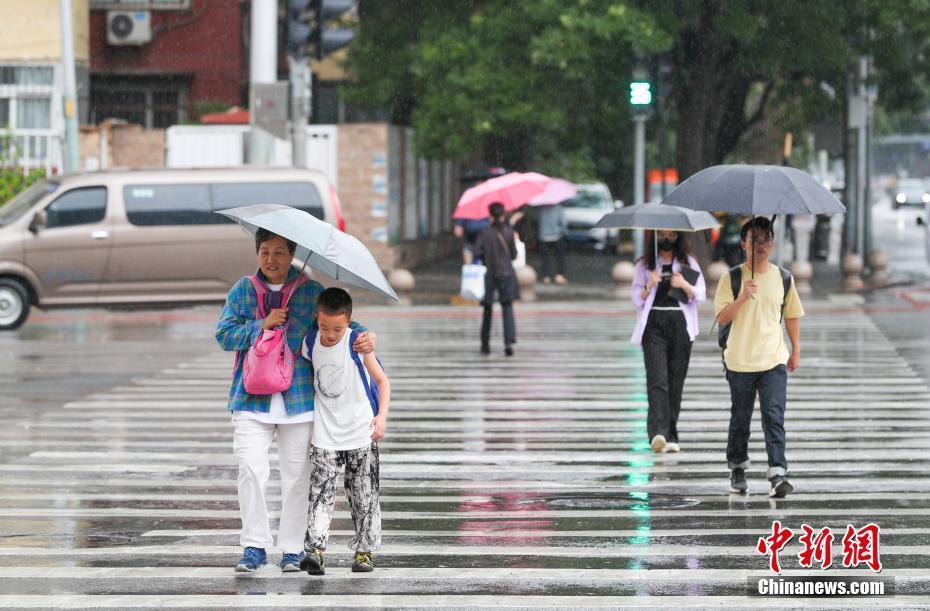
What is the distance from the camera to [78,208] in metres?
22.8

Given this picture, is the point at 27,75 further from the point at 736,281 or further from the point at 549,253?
the point at 736,281

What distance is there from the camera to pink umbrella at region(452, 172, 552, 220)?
20406mm

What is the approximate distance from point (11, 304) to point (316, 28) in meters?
5.24

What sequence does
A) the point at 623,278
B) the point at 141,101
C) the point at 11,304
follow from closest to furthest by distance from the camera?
the point at 11,304 < the point at 623,278 < the point at 141,101

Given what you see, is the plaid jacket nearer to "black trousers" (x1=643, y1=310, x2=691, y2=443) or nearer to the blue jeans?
the blue jeans

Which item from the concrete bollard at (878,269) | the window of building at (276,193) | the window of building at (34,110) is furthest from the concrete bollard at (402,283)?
the window of building at (34,110)

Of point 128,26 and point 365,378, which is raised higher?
point 128,26

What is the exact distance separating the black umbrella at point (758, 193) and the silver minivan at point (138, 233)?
12.7 meters

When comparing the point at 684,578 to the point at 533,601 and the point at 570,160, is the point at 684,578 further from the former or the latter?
the point at 570,160

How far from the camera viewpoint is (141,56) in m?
39.0

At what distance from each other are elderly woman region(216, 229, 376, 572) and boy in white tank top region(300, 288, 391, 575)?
0.06 m

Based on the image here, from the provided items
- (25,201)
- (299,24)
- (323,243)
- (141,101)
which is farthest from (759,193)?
(141,101)

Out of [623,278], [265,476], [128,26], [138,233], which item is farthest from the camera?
[128,26]

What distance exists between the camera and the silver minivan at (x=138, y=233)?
74.0ft
